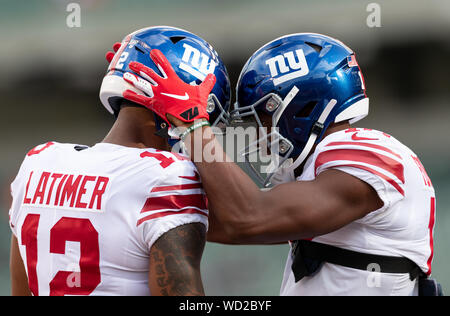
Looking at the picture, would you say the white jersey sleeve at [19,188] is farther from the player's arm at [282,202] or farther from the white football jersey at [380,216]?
the white football jersey at [380,216]

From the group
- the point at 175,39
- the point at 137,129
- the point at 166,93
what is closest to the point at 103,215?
the point at 137,129

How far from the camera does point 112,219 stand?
209 centimetres

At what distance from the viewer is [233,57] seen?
10.9 meters

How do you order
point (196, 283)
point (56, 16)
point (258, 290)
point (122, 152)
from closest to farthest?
1. point (196, 283)
2. point (122, 152)
3. point (258, 290)
4. point (56, 16)

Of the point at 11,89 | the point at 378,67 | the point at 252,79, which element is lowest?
the point at 11,89

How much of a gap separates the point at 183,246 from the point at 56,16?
435 inches

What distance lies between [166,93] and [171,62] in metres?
0.16

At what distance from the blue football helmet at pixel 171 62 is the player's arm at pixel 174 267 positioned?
550 millimetres

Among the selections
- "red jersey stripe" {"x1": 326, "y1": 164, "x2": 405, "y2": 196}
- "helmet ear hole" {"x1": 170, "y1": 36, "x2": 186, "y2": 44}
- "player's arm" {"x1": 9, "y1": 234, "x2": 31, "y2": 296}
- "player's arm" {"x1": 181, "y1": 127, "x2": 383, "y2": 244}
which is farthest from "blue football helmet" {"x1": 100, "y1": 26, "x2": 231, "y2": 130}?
"player's arm" {"x1": 9, "y1": 234, "x2": 31, "y2": 296}

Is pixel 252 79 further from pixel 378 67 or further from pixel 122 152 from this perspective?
pixel 378 67

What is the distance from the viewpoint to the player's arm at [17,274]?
255 centimetres

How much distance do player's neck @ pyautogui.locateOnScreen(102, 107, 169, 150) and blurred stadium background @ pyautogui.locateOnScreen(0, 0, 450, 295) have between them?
6.67 metres

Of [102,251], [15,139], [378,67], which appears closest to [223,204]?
[102,251]

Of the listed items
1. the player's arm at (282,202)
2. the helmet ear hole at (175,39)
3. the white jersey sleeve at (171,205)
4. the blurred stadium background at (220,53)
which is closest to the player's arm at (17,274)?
the white jersey sleeve at (171,205)
